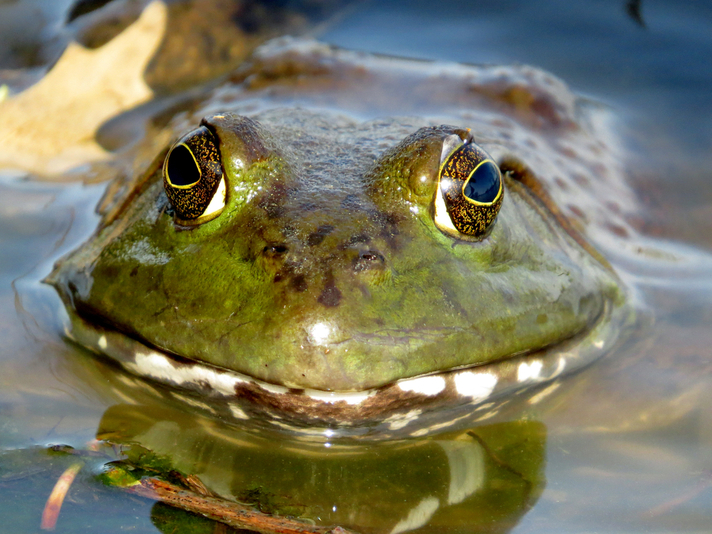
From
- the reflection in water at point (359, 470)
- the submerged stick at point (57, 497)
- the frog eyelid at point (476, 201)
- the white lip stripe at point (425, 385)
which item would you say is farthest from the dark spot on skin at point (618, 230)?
the submerged stick at point (57, 497)

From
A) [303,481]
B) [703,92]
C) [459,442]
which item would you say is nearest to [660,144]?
[703,92]

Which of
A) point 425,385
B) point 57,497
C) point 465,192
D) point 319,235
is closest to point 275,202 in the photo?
point 319,235

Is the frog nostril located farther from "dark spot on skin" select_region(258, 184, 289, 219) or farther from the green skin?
"dark spot on skin" select_region(258, 184, 289, 219)

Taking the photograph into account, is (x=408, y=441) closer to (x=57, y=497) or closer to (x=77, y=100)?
(x=57, y=497)

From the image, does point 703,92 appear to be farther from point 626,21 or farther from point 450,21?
point 450,21

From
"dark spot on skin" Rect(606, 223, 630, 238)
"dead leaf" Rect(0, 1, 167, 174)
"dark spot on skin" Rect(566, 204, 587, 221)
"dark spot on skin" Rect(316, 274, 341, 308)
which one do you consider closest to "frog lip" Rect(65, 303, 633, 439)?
"dark spot on skin" Rect(316, 274, 341, 308)

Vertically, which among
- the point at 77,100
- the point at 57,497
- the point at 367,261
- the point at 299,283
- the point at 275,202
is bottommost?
the point at 57,497
